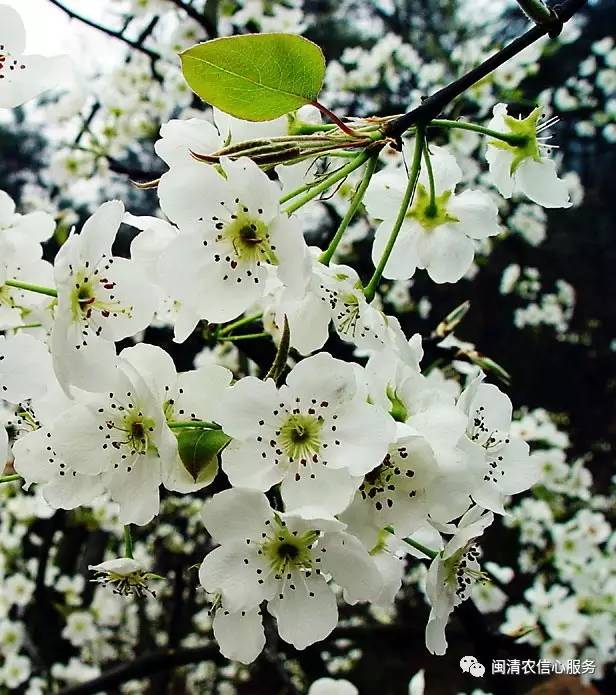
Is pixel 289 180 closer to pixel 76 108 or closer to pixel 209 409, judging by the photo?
pixel 209 409

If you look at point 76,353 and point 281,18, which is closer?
point 76,353

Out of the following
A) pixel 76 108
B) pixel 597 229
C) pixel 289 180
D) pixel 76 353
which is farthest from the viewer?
pixel 597 229

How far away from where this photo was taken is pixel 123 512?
0.68 meters

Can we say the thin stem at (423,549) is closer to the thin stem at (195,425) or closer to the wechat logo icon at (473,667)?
the thin stem at (195,425)

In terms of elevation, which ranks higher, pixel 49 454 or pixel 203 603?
pixel 203 603

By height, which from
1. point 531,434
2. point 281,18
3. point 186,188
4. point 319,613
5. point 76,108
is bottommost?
point 319,613

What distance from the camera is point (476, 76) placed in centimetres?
68

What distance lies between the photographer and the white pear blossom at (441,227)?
3.11 ft

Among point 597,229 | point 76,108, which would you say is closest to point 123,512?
point 76,108

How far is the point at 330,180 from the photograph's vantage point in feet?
2.21

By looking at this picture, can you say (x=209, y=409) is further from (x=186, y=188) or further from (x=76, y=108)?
(x=76, y=108)

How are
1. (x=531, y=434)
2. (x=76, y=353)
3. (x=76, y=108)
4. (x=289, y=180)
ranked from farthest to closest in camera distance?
(x=531, y=434) → (x=76, y=108) → (x=289, y=180) → (x=76, y=353)

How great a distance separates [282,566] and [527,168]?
515 millimetres

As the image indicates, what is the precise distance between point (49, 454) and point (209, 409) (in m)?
0.17
